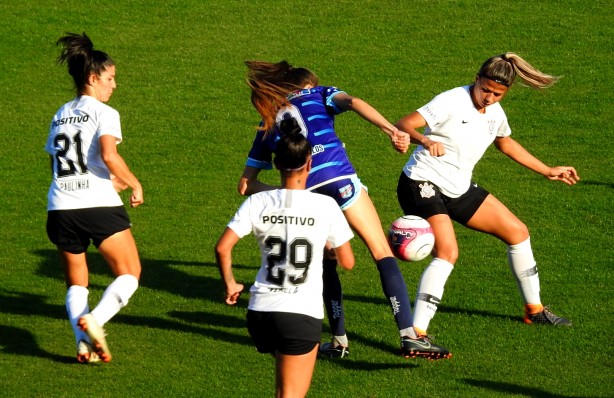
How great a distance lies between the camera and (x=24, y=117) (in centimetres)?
1571

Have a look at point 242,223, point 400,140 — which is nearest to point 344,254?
point 242,223

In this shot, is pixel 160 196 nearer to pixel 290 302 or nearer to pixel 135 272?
pixel 135 272

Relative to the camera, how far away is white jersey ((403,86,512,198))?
8641mm

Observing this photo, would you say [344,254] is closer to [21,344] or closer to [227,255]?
[227,255]

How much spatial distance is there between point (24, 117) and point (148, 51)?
121 inches

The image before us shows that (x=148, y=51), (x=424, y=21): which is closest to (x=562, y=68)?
(x=424, y=21)

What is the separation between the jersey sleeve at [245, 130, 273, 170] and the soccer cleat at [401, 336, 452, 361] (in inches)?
68.9

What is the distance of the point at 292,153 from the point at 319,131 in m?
2.11

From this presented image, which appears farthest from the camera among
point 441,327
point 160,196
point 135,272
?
point 160,196

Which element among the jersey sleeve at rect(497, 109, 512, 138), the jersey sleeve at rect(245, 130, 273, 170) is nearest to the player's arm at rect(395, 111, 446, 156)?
the jersey sleeve at rect(497, 109, 512, 138)

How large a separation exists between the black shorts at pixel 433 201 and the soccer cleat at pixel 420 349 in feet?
3.83

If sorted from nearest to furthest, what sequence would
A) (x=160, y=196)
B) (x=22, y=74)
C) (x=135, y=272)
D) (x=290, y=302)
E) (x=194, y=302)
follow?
(x=290, y=302)
(x=135, y=272)
(x=194, y=302)
(x=160, y=196)
(x=22, y=74)

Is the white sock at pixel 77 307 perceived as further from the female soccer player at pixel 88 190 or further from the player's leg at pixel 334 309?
the player's leg at pixel 334 309

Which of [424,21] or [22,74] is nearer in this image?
[22,74]
